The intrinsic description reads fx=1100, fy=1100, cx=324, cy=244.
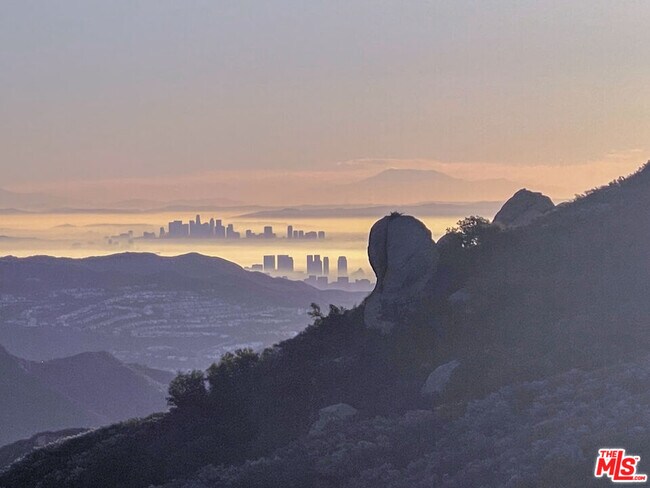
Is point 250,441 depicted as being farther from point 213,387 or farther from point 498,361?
point 498,361

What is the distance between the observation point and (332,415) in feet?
150

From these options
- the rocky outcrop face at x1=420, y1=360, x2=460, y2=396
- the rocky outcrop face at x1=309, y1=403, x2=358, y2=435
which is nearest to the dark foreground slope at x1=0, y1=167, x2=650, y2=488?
the rocky outcrop face at x1=420, y1=360, x2=460, y2=396

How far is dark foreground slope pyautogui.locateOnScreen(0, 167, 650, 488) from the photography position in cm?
3347

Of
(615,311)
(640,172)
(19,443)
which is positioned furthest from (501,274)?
(19,443)

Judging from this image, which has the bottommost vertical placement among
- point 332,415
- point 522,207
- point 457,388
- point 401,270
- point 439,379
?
point 332,415

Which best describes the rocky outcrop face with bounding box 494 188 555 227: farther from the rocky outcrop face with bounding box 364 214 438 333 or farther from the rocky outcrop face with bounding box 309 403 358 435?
the rocky outcrop face with bounding box 309 403 358 435

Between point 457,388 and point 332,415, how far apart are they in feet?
18.2

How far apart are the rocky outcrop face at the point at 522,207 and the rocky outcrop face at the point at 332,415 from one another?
22.2 m

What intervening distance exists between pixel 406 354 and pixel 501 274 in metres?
6.79

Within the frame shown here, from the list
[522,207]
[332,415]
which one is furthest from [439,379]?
[522,207]

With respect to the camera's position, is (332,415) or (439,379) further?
(332,415)

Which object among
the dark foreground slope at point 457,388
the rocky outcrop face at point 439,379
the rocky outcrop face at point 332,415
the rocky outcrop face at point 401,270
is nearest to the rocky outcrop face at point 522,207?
the dark foreground slope at point 457,388

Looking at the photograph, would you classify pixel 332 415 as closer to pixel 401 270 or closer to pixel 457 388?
pixel 457 388

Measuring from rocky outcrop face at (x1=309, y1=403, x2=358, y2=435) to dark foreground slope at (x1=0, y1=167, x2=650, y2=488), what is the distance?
2.30 feet
